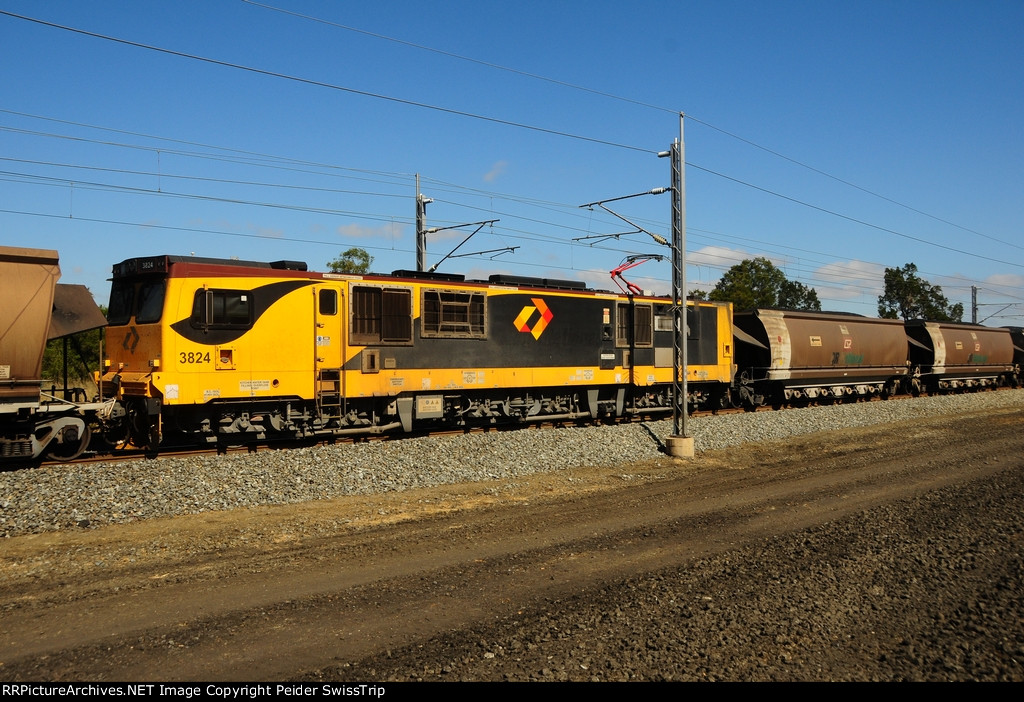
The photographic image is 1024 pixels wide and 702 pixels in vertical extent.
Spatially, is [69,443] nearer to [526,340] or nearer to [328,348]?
[328,348]

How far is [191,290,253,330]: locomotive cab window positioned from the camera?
1449cm

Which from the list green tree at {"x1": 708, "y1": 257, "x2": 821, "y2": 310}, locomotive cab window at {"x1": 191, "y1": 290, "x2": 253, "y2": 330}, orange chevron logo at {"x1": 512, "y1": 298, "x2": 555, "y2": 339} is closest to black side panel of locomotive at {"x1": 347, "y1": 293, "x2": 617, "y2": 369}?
orange chevron logo at {"x1": 512, "y1": 298, "x2": 555, "y2": 339}

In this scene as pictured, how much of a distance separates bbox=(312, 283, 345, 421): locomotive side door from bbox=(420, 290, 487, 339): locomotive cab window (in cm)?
221

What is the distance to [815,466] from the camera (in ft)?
54.1

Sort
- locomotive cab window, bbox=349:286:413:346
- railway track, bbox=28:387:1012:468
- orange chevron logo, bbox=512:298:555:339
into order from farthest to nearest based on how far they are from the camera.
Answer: orange chevron logo, bbox=512:298:555:339
locomotive cab window, bbox=349:286:413:346
railway track, bbox=28:387:1012:468

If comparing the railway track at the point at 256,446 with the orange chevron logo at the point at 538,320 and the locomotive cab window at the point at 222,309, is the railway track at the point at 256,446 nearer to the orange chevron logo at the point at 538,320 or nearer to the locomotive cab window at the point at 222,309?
the locomotive cab window at the point at 222,309

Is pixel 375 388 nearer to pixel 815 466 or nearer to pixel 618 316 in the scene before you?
pixel 618 316

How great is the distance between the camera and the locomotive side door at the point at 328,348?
631 inches

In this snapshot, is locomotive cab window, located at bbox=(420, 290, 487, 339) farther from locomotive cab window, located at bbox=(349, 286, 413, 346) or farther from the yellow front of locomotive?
the yellow front of locomotive

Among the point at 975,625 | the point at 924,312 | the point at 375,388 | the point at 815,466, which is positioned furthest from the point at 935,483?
the point at 924,312

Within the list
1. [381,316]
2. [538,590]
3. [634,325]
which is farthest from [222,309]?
[634,325]

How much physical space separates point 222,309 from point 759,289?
8078cm

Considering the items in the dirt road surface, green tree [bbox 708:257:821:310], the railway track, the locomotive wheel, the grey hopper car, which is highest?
green tree [bbox 708:257:821:310]

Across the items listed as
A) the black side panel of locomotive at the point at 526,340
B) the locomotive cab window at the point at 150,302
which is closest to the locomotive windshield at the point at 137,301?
the locomotive cab window at the point at 150,302
